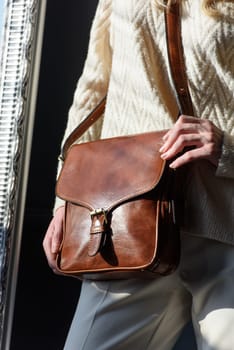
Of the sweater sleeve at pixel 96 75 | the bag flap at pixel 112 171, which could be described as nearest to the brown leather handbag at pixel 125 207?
the bag flap at pixel 112 171

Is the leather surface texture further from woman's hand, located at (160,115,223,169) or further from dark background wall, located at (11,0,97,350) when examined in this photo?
dark background wall, located at (11,0,97,350)

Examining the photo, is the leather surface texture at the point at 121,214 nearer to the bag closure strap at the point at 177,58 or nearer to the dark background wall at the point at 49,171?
the bag closure strap at the point at 177,58

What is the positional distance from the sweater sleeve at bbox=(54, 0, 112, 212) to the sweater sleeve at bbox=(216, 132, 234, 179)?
28 centimetres

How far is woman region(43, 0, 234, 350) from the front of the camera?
2.40ft

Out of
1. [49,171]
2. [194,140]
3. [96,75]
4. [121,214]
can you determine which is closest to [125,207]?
[121,214]

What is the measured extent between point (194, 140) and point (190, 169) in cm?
5

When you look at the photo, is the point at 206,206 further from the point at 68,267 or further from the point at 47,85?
the point at 47,85

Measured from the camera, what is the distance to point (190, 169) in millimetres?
759

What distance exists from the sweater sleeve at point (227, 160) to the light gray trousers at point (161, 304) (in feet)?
0.32

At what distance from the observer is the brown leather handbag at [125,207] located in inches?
28.4

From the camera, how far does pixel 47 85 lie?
1.19 meters

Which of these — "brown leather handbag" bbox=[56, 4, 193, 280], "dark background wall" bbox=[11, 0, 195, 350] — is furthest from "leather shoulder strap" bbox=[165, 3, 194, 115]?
"dark background wall" bbox=[11, 0, 195, 350]

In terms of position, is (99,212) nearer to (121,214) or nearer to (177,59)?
(121,214)

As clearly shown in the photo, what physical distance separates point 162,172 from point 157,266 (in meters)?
0.12
